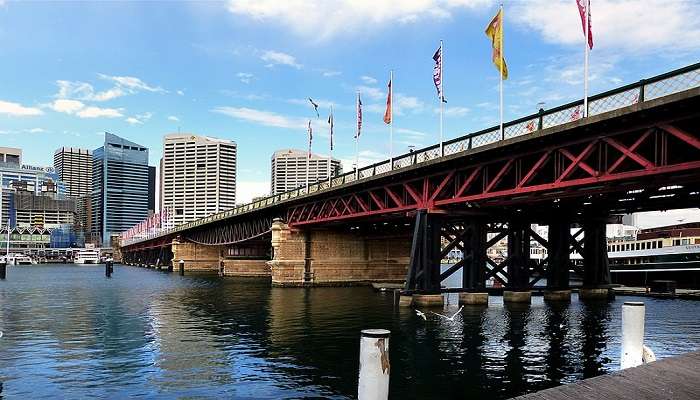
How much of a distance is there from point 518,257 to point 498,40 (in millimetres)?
20129

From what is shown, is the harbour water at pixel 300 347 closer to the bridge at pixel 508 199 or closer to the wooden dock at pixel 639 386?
the bridge at pixel 508 199

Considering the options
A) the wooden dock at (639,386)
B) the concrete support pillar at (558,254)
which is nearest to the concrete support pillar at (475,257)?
the concrete support pillar at (558,254)

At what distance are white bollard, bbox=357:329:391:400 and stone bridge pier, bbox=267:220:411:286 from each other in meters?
65.9

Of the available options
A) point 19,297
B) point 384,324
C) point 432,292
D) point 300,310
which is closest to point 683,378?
point 384,324

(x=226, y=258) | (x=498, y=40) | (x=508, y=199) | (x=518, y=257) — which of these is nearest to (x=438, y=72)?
(x=498, y=40)

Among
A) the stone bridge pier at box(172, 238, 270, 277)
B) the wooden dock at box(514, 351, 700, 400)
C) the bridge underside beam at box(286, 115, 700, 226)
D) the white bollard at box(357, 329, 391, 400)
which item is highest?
the bridge underside beam at box(286, 115, 700, 226)

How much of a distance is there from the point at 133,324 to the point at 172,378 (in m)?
18.9

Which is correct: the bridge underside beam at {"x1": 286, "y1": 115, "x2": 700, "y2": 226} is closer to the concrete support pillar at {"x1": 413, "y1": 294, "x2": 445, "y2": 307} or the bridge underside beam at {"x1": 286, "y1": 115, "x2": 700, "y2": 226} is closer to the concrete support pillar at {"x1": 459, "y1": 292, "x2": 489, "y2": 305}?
the concrete support pillar at {"x1": 413, "y1": 294, "x2": 445, "y2": 307}

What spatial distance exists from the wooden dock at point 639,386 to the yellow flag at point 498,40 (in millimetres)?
31235

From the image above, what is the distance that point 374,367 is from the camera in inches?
298

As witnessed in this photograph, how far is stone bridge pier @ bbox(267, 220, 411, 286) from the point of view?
7331cm

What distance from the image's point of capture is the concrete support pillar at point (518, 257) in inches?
1955

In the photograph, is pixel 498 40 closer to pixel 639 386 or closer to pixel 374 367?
pixel 639 386

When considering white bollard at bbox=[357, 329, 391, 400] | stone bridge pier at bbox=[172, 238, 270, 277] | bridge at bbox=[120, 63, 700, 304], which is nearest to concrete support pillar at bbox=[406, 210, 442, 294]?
bridge at bbox=[120, 63, 700, 304]
